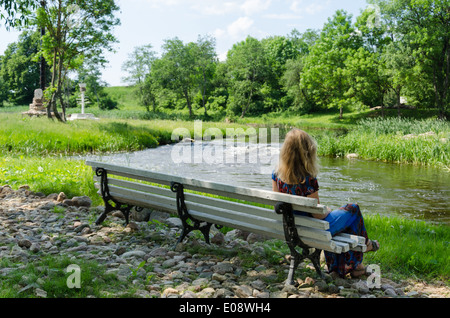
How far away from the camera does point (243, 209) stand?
14.8ft

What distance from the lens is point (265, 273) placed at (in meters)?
4.36

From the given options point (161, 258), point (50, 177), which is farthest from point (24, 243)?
point (50, 177)

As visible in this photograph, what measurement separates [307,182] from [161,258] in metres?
1.93

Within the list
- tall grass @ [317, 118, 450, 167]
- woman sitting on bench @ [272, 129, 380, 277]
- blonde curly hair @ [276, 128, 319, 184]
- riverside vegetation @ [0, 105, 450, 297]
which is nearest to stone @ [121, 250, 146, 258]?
riverside vegetation @ [0, 105, 450, 297]

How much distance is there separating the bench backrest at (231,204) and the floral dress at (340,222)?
245mm

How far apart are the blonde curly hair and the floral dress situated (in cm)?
8

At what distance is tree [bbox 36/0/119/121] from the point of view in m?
22.4

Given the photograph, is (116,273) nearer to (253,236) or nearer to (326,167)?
(253,236)

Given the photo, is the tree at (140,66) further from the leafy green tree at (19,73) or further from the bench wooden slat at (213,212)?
the bench wooden slat at (213,212)

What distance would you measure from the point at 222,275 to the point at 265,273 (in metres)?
0.50

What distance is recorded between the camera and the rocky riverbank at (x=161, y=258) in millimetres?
3859

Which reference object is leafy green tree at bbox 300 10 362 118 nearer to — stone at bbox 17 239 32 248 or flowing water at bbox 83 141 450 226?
flowing water at bbox 83 141 450 226

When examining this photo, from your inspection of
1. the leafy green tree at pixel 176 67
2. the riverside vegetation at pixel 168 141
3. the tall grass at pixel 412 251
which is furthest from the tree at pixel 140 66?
the tall grass at pixel 412 251

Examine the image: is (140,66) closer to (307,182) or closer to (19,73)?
(19,73)
